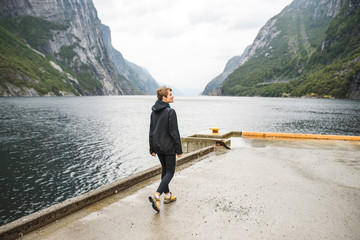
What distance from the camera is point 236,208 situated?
5547 millimetres

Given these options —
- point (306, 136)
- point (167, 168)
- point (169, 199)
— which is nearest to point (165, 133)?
point (167, 168)

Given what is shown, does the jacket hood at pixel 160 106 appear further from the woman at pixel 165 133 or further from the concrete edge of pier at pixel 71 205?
the concrete edge of pier at pixel 71 205

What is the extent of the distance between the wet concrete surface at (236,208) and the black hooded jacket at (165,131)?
138 cm

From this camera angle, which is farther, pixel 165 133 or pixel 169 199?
pixel 169 199

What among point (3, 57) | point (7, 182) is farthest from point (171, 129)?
point (3, 57)

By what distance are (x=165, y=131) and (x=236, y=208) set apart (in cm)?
237

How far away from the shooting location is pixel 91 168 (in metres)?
18.9

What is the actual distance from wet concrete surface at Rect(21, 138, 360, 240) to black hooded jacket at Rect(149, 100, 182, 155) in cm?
138

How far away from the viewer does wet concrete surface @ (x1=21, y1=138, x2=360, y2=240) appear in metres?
4.50

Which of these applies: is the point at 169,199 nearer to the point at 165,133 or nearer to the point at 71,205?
the point at 165,133

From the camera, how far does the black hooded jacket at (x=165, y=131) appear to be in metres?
5.36

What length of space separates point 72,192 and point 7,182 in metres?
4.50

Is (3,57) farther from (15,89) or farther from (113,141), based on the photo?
(113,141)

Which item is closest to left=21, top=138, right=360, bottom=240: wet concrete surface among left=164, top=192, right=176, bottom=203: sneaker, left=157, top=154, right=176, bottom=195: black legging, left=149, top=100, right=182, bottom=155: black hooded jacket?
left=164, top=192, right=176, bottom=203: sneaker
